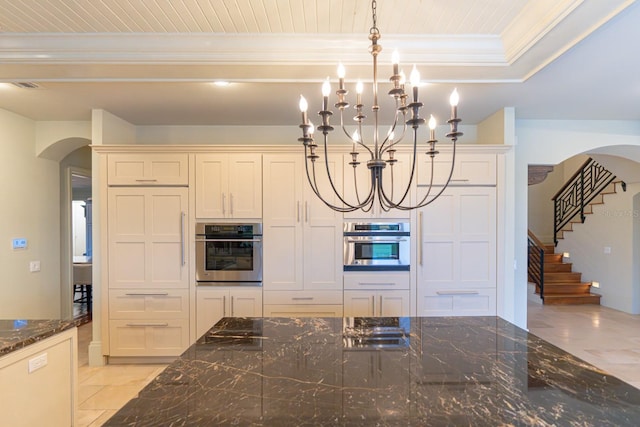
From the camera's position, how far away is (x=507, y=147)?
3158 mm

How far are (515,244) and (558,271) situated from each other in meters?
4.29

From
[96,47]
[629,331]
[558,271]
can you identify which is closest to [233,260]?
[96,47]

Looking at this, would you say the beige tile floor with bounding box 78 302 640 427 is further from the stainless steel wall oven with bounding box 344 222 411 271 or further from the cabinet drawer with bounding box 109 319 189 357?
the stainless steel wall oven with bounding box 344 222 411 271

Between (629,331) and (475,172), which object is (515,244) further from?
(629,331)

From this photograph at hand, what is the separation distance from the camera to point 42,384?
70.1 inches

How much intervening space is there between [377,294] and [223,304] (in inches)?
59.4

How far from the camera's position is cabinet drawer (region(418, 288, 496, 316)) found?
318 cm

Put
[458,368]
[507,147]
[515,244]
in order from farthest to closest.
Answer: [515,244]
[507,147]
[458,368]

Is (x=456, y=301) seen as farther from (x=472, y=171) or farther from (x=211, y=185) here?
(x=211, y=185)

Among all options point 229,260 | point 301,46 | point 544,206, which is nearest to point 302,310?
point 229,260

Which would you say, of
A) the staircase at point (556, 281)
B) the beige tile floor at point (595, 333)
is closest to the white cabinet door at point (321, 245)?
the beige tile floor at point (595, 333)

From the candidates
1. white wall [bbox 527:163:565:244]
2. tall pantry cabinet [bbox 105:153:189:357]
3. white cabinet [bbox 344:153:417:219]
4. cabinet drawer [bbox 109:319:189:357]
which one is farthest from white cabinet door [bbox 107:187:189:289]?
white wall [bbox 527:163:565:244]

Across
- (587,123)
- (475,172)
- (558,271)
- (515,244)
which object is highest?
(587,123)

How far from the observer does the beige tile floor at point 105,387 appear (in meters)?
2.51
